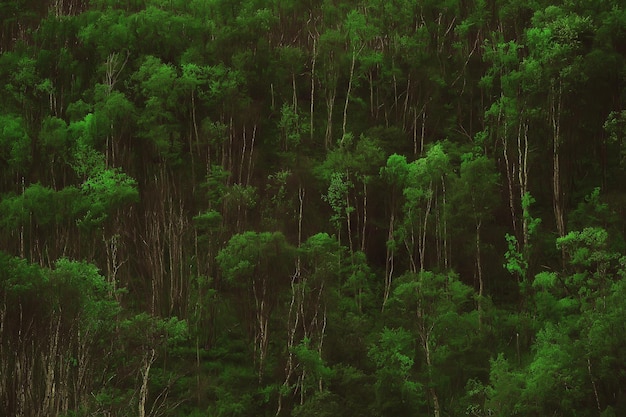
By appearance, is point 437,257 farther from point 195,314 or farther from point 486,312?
point 195,314

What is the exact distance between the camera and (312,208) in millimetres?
52125

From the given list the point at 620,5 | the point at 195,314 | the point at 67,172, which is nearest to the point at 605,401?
the point at 195,314

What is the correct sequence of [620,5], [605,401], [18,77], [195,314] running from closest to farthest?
[605,401] < [195,314] < [620,5] < [18,77]

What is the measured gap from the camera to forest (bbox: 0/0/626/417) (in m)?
38.2

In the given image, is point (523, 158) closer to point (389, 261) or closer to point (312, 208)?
point (389, 261)

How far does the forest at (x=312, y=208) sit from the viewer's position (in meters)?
38.2

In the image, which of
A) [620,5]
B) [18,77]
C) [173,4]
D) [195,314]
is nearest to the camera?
[195,314]

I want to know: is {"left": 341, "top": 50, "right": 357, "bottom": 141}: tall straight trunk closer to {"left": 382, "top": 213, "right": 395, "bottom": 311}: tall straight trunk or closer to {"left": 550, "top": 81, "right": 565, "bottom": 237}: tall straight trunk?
{"left": 382, "top": 213, "right": 395, "bottom": 311}: tall straight trunk

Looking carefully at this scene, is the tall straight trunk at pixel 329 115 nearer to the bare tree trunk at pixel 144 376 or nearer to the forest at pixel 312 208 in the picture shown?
the forest at pixel 312 208

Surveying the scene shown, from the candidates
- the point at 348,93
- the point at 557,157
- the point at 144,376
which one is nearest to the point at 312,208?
the point at 348,93

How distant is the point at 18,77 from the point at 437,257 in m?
25.4

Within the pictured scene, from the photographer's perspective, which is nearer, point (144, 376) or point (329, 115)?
point (144, 376)

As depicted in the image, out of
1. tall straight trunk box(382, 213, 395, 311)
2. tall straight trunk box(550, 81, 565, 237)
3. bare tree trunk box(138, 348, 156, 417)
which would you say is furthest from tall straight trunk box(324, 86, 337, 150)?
bare tree trunk box(138, 348, 156, 417)

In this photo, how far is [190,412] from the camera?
42625 millimetres
